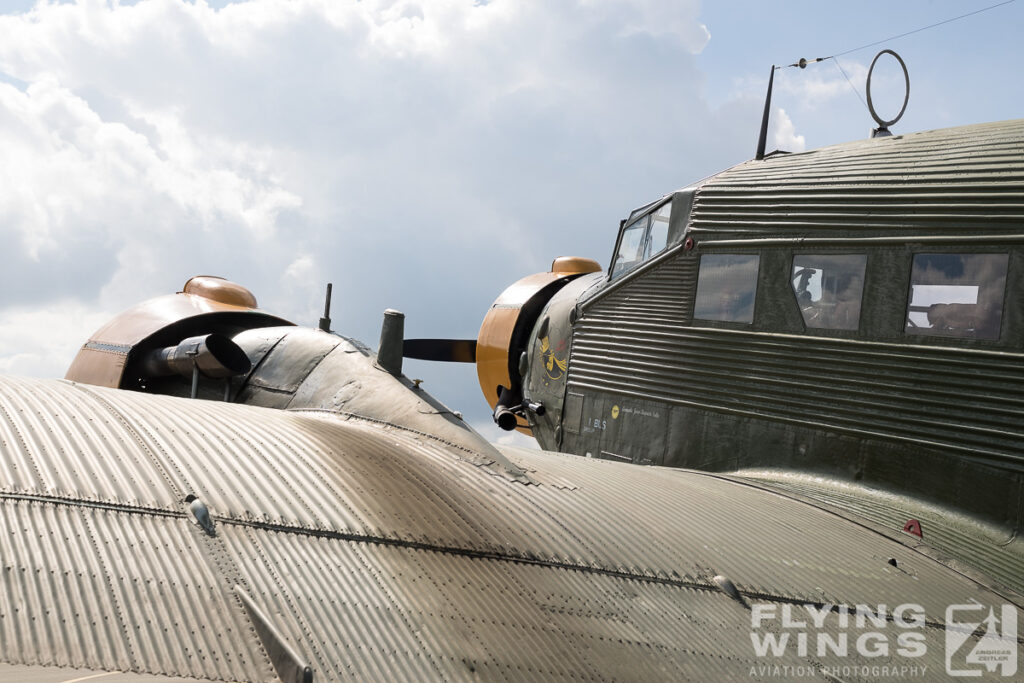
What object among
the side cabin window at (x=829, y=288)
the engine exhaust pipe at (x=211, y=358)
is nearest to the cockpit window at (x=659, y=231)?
the side cabin window at (x=829, y=288)

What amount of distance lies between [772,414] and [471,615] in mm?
3212

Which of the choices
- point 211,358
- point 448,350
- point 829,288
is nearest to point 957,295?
point 829,288

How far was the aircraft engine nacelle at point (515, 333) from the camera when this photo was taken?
8.35 meters

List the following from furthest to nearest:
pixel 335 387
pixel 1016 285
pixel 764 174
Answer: pixel 764 174 < pixel 335 387 < pixel 1016 285

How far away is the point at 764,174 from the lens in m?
5.73

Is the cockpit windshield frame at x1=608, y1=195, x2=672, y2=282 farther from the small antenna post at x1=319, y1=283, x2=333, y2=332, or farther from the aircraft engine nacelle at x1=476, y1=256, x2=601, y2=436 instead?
Result: the small antenna post at x1=319, y1=283, x2=333, y2=332

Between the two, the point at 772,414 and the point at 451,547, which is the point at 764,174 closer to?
the point at 772,414

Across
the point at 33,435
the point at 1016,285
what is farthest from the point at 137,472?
the point at 1016,285

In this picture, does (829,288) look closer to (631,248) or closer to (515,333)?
(631,248)

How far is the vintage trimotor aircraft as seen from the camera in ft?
7.46

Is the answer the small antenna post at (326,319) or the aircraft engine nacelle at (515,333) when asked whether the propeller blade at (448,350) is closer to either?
the aircraft engine nacelle at (515,333)

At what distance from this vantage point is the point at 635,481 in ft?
13.6

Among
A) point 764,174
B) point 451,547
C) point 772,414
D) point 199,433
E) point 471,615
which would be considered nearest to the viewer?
point 471,615

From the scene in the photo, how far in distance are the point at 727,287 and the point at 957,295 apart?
4.65 feet
